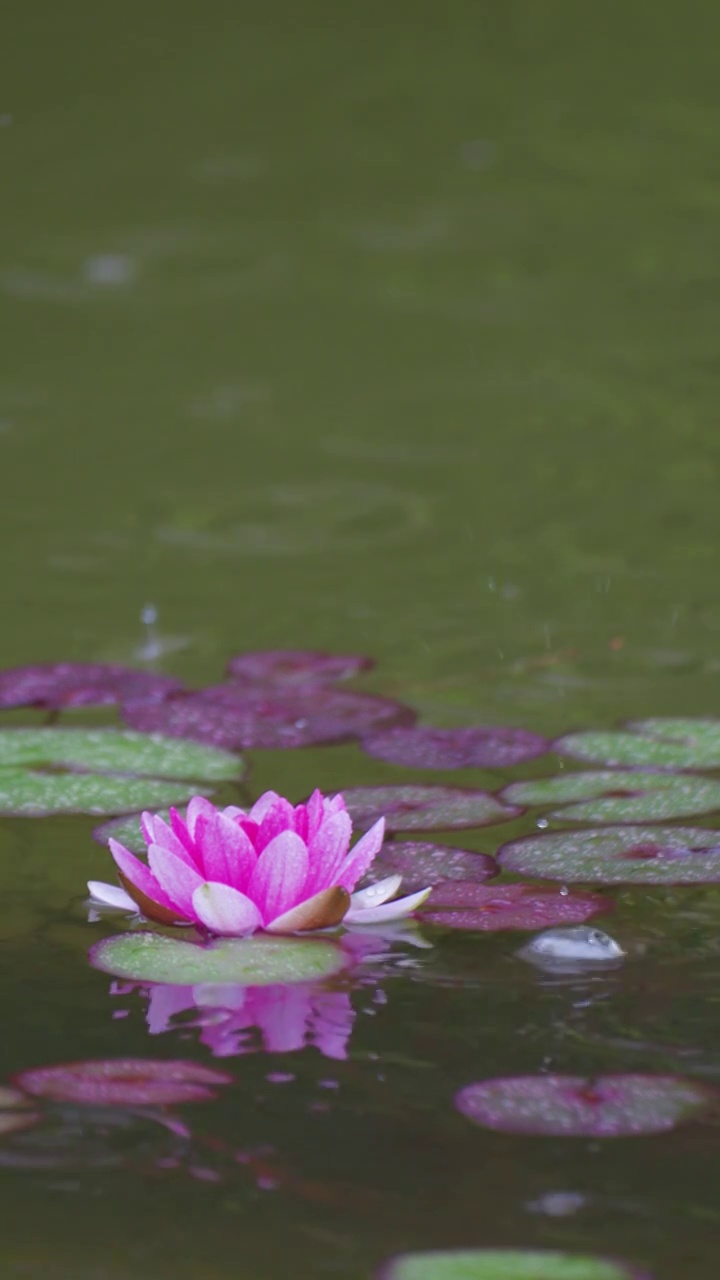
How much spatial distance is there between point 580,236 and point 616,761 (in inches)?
93.0

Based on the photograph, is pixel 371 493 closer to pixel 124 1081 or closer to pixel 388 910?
pixel 388 910

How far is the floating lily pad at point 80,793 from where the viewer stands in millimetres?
2145

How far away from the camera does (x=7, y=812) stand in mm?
2129

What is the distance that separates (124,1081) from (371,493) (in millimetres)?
2510

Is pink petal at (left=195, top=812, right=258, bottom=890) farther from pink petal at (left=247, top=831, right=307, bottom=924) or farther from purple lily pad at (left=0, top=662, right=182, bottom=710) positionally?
purple lily pad at (left=0, top=662, right=182, bottom=710)

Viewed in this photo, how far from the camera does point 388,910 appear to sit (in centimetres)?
172

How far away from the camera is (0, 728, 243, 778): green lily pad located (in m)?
2.28

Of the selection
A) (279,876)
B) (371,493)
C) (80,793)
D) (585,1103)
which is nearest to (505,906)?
(279,876)

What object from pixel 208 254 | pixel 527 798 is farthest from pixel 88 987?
pixel 208 254

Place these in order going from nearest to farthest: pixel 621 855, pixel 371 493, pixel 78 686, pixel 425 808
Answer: pixel 621 855, pixel 425 808, pixel 78 686, pixel 371 493

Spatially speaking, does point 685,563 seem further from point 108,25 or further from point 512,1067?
point 108,25

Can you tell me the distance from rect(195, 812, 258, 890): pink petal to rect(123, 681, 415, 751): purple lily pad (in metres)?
0.79

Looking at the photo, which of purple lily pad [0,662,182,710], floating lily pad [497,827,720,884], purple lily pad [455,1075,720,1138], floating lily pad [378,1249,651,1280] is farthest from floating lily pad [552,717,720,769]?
floating lily pad [378,1249,651,1280]

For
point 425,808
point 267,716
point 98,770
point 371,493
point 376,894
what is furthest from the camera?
point 371,493
